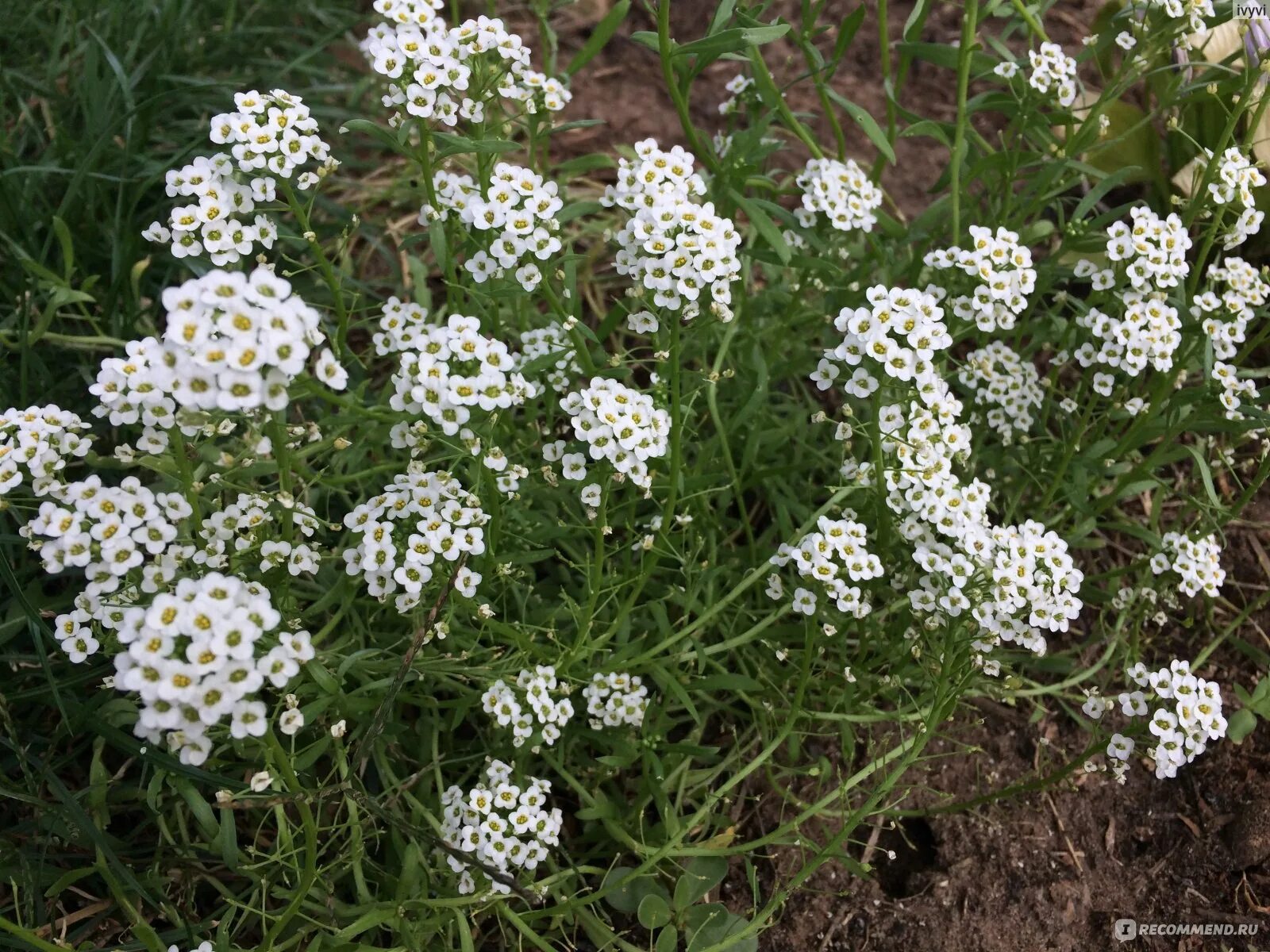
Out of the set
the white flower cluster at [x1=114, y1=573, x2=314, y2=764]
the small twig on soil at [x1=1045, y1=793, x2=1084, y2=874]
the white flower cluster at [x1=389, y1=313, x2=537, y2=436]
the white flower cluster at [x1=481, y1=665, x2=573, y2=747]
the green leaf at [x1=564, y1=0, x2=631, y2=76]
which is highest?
the green leaf at [x1=564, y1=0, x2=631, y2=76]

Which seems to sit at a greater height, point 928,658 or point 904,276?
point 904,276

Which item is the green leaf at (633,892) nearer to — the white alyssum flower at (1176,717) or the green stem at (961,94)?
the white alyssum flower at (1176,717)

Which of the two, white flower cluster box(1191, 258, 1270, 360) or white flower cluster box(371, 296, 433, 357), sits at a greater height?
white flower cluster box(1191, 258, 1270, 360)

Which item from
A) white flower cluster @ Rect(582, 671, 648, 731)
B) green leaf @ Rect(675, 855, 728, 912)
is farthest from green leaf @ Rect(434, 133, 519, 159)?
green leaf @ Rect(675, 855, 728, 912)

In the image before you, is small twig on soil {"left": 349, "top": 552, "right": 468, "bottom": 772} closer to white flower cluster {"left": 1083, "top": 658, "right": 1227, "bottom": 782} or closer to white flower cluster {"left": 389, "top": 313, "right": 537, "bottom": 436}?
white flower cluster {"left": 389, "top": 313, "right": 537, "bottom": 436}

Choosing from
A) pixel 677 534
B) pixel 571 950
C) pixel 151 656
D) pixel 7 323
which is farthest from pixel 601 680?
pixel 7 323

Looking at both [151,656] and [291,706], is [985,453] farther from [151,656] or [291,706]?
[151,656]
